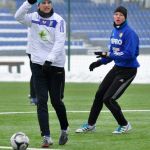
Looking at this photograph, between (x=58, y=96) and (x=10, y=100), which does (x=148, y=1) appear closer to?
(x=10, y=100)

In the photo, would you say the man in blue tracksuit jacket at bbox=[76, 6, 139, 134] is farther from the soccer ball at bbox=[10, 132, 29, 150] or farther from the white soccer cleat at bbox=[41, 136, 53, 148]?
the soccer ball at bbox=[10, 132, 29, 150]

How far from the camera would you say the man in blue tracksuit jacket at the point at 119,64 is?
413 inches

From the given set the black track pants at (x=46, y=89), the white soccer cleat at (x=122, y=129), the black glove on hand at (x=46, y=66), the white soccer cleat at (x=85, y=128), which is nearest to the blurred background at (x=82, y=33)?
the white soccer cleat at (x=85, y=128)

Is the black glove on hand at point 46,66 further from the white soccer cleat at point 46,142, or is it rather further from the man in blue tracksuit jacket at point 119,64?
the man in blue tracksuit jacket at point 119,64

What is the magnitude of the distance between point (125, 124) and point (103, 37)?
1595cm

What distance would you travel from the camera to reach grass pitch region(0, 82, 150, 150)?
31.6 ft

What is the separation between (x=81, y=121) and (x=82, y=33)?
53.9 feet

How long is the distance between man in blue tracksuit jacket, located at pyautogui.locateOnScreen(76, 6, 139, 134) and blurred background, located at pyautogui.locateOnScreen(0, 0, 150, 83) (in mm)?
14161

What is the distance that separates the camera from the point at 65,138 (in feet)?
31.1

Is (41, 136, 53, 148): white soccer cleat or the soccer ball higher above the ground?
the soccer ball

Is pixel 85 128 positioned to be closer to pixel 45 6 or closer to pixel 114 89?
pixel 114 89

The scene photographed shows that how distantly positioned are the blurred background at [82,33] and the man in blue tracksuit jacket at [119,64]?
1416 cm

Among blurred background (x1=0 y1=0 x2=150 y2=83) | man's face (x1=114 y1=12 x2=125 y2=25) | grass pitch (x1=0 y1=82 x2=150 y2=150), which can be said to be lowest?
blurred background (x1=0 y1=0 x2=150 y2=83)

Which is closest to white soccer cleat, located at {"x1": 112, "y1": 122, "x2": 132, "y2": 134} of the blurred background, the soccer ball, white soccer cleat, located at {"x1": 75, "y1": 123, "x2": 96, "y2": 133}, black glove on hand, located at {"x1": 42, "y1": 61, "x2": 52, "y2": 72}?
white soccer cleat, located at {"x1": 75, "y1": 123, "x2": 96, "y2": 133}
